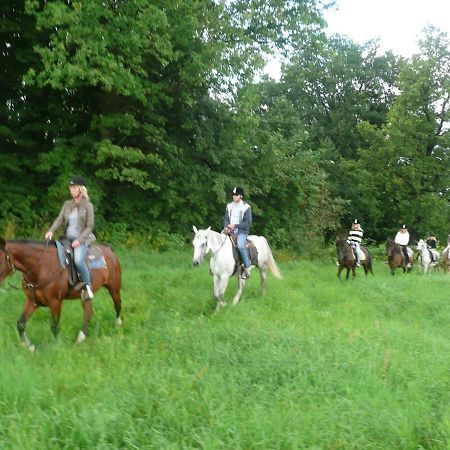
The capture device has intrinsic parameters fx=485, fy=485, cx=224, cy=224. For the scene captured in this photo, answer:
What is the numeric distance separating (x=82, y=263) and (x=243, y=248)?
4.08m

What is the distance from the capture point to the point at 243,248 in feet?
35.1

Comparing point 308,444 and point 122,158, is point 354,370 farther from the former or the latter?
point 122,158

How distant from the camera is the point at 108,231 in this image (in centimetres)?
1761

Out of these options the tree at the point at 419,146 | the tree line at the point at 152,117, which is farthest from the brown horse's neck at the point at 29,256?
the tree at the point at 419,146

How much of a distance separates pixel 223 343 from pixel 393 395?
249 centimetres

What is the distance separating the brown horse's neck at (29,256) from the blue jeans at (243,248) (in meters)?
4.39

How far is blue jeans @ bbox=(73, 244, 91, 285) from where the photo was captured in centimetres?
754

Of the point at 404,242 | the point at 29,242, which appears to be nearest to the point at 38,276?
the point at 29,242

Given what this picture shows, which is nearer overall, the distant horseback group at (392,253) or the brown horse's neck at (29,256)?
the brown horse's neck at (29,256)

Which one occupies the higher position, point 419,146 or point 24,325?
point 419,146

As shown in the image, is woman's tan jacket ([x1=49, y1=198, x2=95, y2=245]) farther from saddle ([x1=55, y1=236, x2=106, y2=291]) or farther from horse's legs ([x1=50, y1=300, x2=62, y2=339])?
horse's legs ([x1=50, y1=300, x2=62, y2=339])

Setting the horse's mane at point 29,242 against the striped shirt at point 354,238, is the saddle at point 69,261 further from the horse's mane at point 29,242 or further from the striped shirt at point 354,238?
the striped shirt at point 354,238

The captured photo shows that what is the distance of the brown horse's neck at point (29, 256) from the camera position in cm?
697

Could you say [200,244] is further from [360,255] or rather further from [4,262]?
[360,255]
